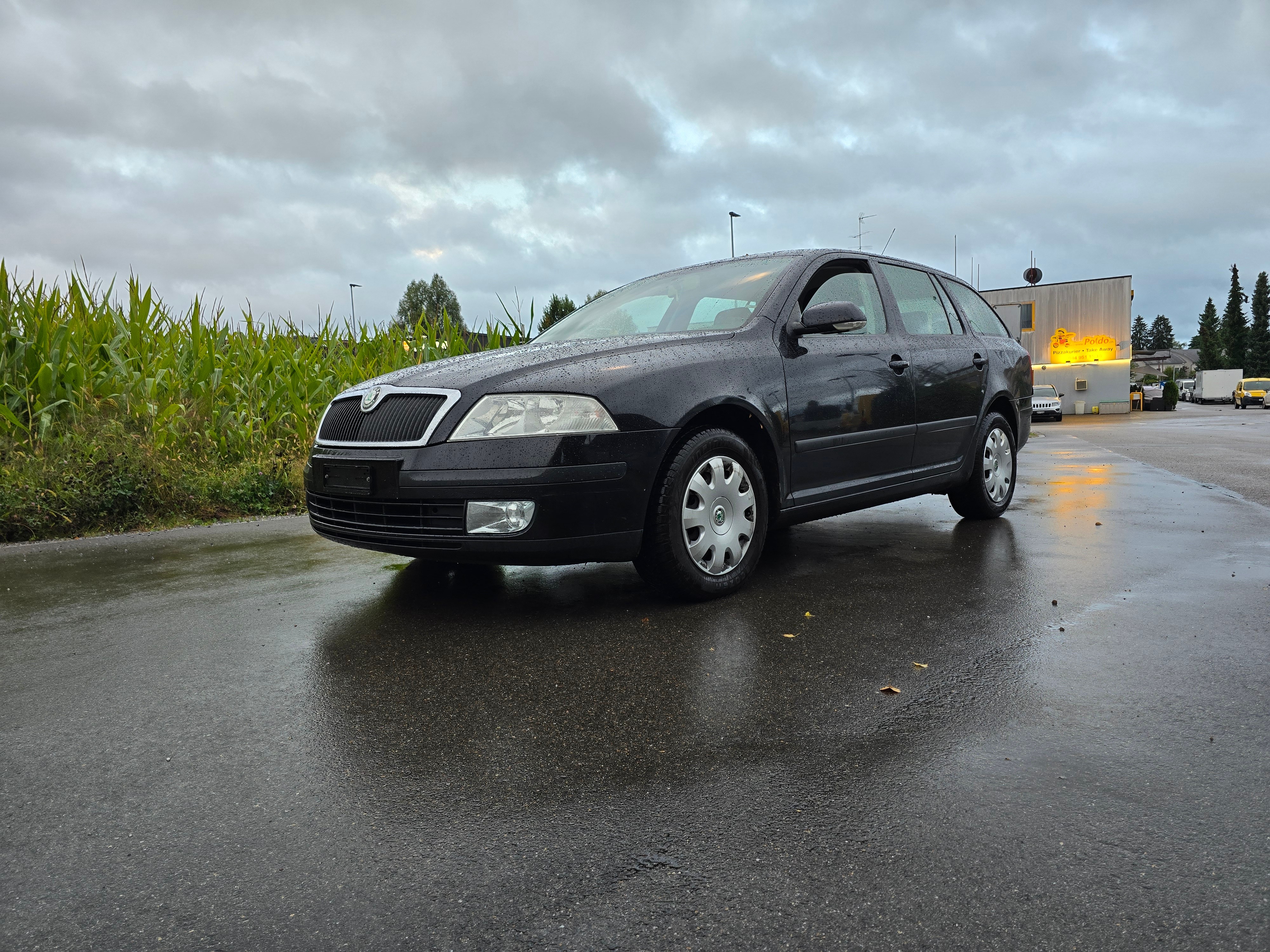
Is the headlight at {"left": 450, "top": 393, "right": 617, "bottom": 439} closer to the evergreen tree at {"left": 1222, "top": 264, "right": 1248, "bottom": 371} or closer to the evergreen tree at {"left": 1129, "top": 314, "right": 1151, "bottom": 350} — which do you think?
the evergreen tree at {"left": 1222, "top": 264, "right": 1248, "bottom": 371}

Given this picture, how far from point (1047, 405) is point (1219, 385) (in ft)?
134

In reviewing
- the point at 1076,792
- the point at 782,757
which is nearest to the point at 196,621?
the point at 782,757

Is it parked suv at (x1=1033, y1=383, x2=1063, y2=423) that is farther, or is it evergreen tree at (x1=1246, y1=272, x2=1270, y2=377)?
evergreen tree at (x1=1246, y1=272, x2=1270, y2=377)

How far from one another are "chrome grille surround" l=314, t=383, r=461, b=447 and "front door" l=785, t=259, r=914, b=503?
1.71 m

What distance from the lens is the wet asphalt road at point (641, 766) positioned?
1.83 metres

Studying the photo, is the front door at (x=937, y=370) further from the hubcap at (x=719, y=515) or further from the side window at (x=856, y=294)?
the hubcap at (x=719, y=515)

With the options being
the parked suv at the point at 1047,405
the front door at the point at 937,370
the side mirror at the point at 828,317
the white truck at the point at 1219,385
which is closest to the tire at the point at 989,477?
the front door at the point at 937,370

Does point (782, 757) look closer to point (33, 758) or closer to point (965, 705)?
point (965, 705)

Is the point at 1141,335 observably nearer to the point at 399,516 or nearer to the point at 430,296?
the point at 430,296

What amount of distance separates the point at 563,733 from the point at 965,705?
4.10ft

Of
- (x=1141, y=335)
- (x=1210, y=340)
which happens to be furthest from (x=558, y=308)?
(x=1141, y=335)

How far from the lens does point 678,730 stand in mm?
2773

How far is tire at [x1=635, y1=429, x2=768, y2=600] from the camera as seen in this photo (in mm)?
4090

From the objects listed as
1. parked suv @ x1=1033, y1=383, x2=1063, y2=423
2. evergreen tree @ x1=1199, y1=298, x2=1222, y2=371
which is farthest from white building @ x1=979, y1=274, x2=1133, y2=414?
evergreen tree @ x1=1199, y1=298, x2=1222, y2=371
